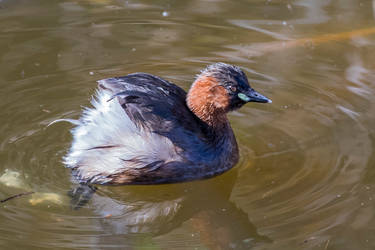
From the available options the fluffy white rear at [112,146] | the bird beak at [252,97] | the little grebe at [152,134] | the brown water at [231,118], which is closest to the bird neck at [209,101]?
the little grebe at [152,134]

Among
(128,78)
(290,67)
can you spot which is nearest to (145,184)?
Result: (128,78)

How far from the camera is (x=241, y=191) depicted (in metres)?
5.08

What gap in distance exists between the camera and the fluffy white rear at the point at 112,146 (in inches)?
199

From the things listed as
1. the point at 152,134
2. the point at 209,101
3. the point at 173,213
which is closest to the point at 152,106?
the point at 152,134

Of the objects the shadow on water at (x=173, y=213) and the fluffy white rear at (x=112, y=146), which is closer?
the shadow on water at (x=173, y=213)

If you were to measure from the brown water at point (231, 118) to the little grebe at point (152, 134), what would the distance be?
0.13 metres

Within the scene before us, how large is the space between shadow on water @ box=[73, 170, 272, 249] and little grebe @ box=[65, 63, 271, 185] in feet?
0.34

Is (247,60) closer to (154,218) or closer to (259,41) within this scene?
(259,41)

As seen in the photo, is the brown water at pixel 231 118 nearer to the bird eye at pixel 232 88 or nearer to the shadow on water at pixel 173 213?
the shadow on water at pixel 173 213

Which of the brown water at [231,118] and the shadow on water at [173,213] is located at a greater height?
the brown water at [231,118]

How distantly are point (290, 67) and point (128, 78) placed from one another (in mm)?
2337

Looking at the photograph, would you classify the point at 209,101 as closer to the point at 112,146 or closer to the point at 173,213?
the point at 112,146

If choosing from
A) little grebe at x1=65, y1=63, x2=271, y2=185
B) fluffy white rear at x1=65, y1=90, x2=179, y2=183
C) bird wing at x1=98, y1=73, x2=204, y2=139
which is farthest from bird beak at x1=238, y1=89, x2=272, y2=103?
fluffy white rear at x1=65, y1=90, x2=179, y2=183

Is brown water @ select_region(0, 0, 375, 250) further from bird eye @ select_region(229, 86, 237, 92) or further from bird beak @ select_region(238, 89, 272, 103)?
bird eye @ select_region(229, 86, 237, 92)
